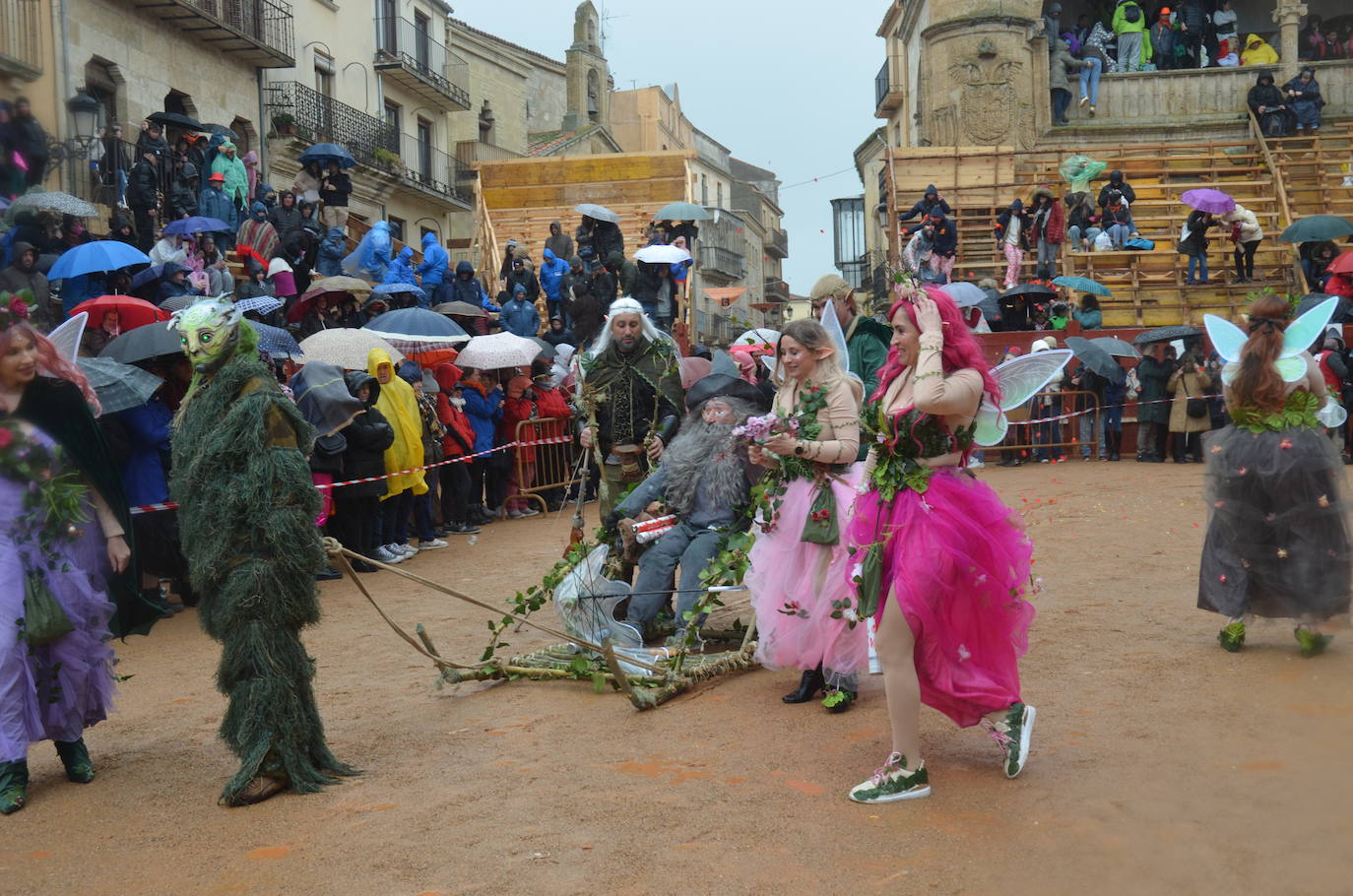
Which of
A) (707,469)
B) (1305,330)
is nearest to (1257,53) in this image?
(1305,330)

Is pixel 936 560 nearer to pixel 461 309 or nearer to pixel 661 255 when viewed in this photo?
pixel 461 309

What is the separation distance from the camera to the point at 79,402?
5859 millimetres

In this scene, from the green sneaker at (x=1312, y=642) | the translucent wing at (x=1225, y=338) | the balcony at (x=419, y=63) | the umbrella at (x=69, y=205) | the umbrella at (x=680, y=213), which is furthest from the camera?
the balcony at (x=419, y=63)

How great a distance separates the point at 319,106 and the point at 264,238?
52.1ft

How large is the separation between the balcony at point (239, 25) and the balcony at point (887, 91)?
2046 centimetres

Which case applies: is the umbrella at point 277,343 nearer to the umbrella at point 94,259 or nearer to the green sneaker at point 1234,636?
the umbrella at point 94,259

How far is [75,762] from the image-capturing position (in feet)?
19.0

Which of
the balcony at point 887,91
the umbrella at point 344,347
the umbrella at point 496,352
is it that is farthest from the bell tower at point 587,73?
Answer: the umbrella at point 344,347

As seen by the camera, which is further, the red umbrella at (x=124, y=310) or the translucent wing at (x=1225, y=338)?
the red umbrella at (x=124, y=310)

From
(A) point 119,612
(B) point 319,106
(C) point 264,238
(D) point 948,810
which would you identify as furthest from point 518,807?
(B) point 319,106

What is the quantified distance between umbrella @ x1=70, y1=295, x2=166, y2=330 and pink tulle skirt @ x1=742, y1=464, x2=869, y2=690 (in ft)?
19.4

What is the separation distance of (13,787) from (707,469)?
3.91 metres

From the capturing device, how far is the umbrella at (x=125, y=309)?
394 inches

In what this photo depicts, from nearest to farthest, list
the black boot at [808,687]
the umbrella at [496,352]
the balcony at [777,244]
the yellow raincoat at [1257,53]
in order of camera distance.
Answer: the black boot at [808,687] → the umbrella at [496,352] → the yellow raincoat at [1257,53] → the balcony at [777,244]
